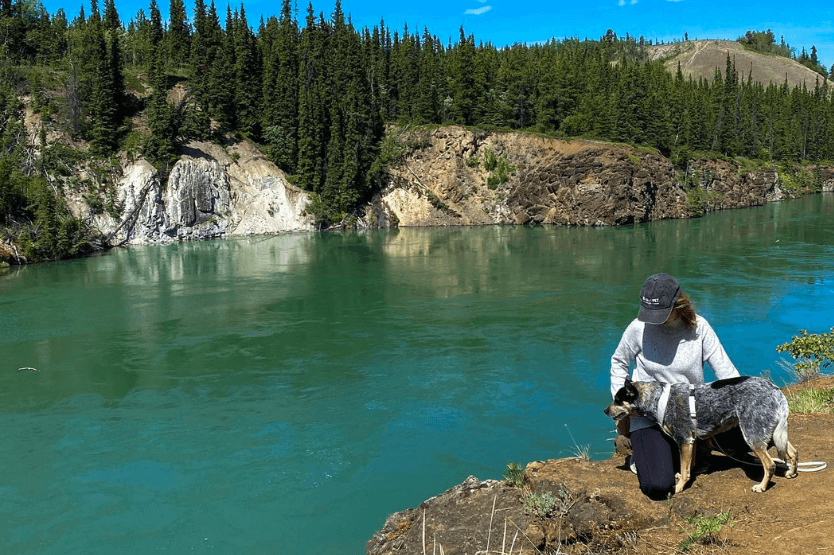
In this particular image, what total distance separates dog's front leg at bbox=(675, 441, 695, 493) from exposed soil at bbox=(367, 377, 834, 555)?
0.10 m

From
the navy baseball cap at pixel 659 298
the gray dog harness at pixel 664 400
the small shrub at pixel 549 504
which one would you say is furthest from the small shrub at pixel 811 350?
the small shrub at pixel 549 504

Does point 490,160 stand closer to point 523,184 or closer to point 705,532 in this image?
point 523,184

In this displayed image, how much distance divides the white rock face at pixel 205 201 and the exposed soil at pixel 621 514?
58.2 m

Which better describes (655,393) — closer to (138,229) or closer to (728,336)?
(728,336)

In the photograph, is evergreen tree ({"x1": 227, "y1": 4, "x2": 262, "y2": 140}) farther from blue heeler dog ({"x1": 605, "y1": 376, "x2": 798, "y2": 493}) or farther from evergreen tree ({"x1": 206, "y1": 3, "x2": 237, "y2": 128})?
blue heeler dog ({"x1": 605, "y1": 376, "x2": 798, "y2": 493})

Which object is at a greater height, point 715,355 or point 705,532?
point 715,355

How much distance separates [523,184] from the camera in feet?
238

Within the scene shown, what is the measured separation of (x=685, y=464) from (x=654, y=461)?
0.29 meters

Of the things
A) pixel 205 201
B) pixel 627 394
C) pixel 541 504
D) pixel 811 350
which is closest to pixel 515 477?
pixel 541 504

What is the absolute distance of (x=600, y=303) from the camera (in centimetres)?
2684

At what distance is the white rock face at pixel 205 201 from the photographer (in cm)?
5950

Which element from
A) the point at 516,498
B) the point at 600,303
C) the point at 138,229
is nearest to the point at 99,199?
the point at 138,229

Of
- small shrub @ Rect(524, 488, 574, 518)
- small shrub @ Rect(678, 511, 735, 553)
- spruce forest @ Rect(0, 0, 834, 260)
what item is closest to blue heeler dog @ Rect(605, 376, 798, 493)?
small shrub @ Rect(678, 511, 735, 553)

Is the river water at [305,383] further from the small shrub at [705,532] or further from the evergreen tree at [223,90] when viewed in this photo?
the evergreen tree at [223,90]
